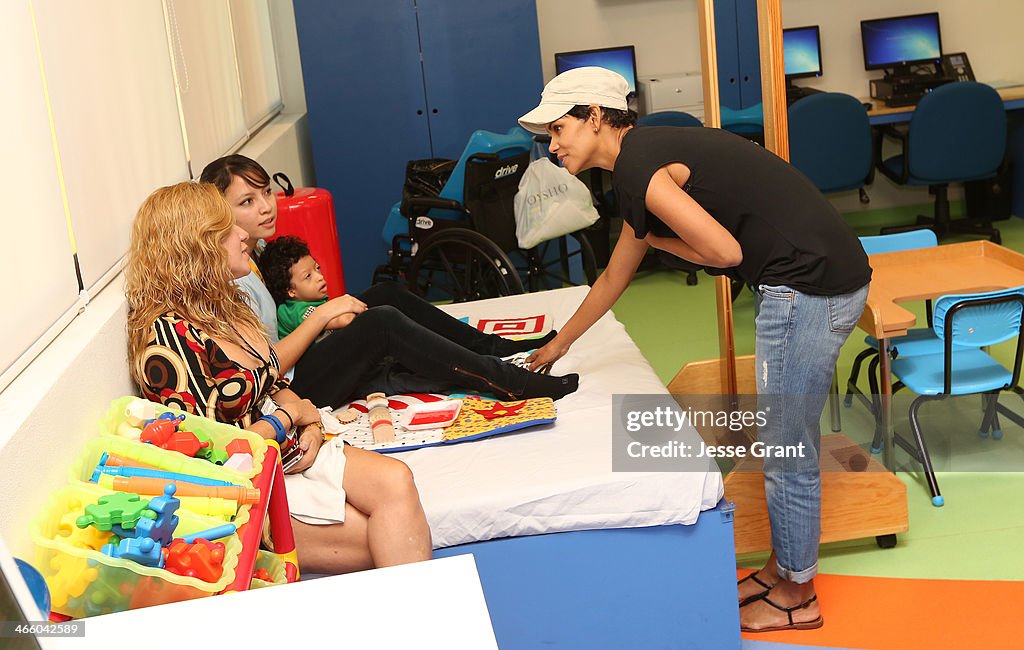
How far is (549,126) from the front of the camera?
7.61 feet

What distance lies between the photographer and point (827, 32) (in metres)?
6.41

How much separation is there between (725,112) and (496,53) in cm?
132

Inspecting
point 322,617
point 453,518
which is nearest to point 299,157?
point 453,518

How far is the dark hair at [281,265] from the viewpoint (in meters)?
3.15

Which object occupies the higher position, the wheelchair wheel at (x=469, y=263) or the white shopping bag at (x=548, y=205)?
the white shopping bag at (x=548, y=205)

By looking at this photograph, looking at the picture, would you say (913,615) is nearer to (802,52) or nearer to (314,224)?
(314,224)

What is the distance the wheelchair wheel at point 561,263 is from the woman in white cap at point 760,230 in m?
2.46

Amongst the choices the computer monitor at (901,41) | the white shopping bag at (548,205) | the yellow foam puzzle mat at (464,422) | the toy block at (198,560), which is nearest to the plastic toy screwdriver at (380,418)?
the yellow foam puzzle mat at (464,422)

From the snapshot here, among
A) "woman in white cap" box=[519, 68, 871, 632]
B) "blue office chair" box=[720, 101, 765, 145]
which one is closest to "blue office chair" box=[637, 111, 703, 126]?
"blue office chair" box=[720, 101, 765, 145]

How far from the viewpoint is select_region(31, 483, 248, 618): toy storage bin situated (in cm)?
142

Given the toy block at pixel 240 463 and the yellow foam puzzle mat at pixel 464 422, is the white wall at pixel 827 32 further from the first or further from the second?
the toy block at pixel 240 463

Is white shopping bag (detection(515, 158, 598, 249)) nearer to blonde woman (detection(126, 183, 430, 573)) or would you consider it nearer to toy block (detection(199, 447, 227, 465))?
blonde woman (detection(126, 183, 430, 573))

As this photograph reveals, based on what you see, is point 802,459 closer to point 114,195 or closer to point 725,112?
point 114,195

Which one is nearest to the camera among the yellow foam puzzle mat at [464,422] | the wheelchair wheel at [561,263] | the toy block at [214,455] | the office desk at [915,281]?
the toy block at [214,455]
